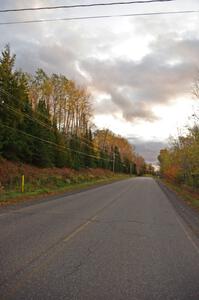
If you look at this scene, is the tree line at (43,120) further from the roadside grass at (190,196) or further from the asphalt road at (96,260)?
the asphalt road at (96,260)

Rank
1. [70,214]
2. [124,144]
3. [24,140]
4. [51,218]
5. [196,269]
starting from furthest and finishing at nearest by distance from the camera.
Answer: [124,144] < [24,140] < [70,214] < [51,218] < [196,269]

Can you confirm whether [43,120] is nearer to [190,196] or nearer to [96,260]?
[190,196]

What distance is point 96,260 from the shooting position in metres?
6.16

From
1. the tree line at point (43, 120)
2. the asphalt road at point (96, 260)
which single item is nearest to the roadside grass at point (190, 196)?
the asphalt road at point (96, 260)

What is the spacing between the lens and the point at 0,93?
1316 inches

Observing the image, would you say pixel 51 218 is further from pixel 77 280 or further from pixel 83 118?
pixel 83 118

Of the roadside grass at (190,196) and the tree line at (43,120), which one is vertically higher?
the tree line at (43,120)

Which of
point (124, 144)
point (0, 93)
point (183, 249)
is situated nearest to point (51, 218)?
point (183, 249)

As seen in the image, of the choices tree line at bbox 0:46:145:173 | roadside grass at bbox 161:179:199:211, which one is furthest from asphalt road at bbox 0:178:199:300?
tree line at bbox 0:46:145:173

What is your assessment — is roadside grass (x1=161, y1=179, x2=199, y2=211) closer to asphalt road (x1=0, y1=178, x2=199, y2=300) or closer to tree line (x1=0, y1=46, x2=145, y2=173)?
asphalt road (x1=0, y1=178, x2=199, y2=300)

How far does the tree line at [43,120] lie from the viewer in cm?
3394

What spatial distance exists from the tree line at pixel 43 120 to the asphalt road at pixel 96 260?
77.3 feet

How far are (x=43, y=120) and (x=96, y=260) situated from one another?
39080 millimetres

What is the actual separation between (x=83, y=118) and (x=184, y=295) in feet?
197
